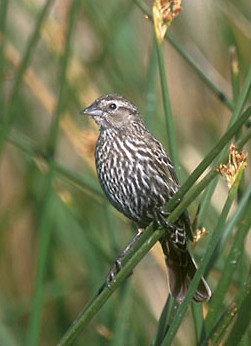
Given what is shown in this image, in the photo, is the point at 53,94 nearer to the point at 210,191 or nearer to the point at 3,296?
the point at 3,296

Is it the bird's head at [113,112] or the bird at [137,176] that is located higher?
the bird's head at [113,112]

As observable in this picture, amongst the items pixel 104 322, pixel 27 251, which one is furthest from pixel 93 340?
pixel 27 251

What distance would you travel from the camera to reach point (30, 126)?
4.50 meters

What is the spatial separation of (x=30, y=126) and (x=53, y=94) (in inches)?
11.5

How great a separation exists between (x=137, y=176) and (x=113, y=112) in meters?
0.38

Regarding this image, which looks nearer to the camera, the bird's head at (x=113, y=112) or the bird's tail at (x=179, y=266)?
the bird's tail at (x=179, y=266)

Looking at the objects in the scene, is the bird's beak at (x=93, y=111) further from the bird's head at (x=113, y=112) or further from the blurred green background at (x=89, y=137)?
the blurred green background at (x=89, y=137)

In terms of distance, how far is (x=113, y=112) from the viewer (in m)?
3.37

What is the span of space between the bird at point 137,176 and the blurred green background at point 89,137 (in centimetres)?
10

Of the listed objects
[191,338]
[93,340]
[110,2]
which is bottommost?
[191,338]

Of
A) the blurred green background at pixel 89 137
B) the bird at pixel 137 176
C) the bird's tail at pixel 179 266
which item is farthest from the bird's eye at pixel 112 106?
the bird's tail at pixel 179 266

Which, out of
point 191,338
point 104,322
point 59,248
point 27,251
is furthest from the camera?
point 27,251

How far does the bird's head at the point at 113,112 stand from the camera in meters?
3.34

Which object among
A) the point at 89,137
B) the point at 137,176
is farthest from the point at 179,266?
the point at 89,137
